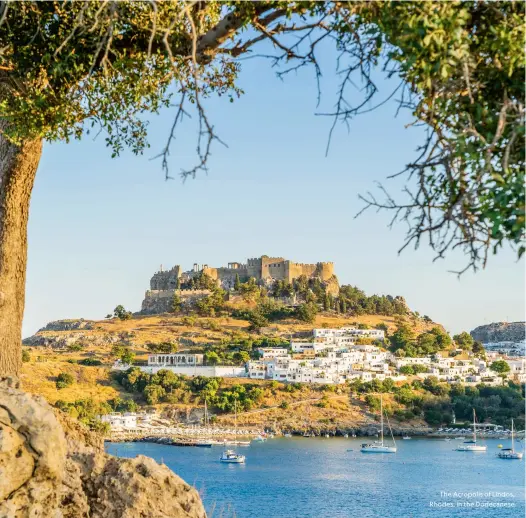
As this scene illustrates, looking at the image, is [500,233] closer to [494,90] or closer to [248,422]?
[494,90]

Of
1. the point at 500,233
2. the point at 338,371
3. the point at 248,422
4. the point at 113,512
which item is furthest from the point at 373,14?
the point at 338,371

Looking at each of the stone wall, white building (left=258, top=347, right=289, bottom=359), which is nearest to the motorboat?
white building (left=258, top=347, right=289, bottom=359)

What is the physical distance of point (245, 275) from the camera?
93.3 metres

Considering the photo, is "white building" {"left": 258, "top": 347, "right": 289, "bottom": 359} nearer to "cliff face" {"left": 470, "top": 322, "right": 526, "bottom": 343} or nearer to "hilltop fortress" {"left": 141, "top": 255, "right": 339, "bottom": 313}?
"hilltop fortress" {"left": 141, "top": 255, "right": 339, "bottom": 313}

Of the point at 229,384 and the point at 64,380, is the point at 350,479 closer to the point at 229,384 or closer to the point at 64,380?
the point at 229,384

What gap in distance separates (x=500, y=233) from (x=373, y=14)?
1.14m

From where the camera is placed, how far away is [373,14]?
335 centimetres

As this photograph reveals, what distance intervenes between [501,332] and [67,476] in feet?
382

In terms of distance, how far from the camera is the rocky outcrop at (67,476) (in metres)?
3.20

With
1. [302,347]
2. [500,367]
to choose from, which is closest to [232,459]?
[302,347]

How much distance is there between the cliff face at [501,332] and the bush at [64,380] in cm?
6959

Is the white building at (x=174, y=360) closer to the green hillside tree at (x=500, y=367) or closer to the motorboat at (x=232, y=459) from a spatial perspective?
the motorboat at (x=232, y=459)

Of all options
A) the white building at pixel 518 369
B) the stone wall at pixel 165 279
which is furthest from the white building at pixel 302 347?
the stone wall at pixel 165 279

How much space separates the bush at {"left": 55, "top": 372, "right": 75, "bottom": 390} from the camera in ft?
187
